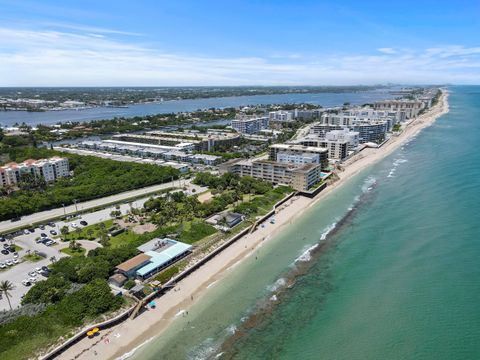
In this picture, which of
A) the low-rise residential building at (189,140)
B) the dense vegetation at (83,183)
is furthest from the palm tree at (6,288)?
Result: the low-rise residential building at (189,140)

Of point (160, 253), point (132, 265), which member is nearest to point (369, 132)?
point (160, 253)

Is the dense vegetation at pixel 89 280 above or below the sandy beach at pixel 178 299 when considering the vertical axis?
above

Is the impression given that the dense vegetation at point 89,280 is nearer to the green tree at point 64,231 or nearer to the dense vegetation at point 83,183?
the green tree at point 64,231

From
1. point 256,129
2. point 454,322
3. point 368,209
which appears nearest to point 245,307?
point 454,322

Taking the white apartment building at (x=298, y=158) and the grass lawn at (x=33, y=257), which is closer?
the grass lawn at (x=33, y=257)

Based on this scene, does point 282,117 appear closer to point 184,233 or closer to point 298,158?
point 298,158

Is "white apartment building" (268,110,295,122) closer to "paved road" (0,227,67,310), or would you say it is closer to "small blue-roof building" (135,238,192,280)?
"small blue-roof building" (135,238,192,280)
